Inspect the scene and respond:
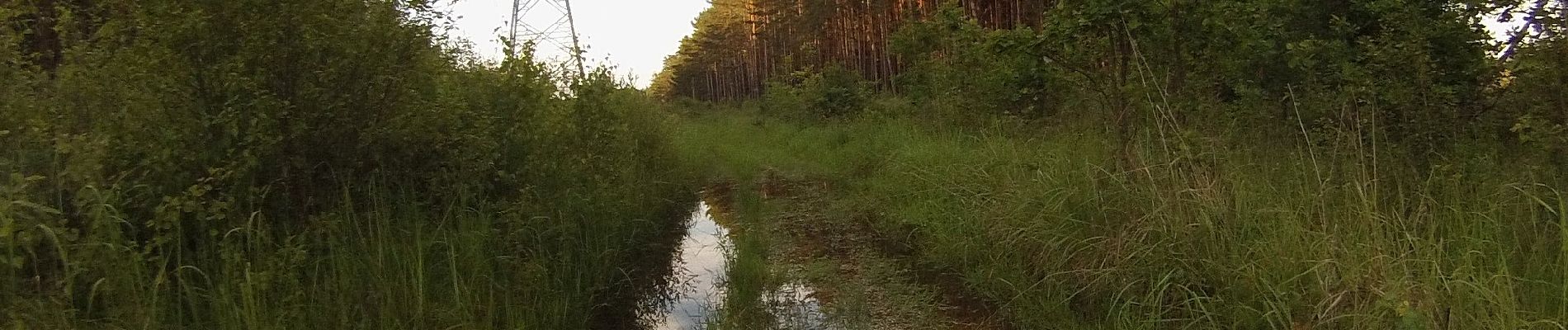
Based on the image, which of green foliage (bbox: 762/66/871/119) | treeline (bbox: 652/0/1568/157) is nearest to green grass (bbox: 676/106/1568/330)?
treeline (bbox: 652/0/1568/157)

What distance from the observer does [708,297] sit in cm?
432

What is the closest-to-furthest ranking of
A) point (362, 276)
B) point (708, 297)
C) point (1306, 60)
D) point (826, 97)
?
1. point (362, 276)
2. point (708, 297)
3. point (1306, 60)
4. point (826, 97)

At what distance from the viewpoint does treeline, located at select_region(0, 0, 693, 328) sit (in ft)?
8.18

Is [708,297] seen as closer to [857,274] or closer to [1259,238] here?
[857,274]

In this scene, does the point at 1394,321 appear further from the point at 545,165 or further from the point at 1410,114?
the point at 545,165

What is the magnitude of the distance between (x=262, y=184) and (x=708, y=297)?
2160mm

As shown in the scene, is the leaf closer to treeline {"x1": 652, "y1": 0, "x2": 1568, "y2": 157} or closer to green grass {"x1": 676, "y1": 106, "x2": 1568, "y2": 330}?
green grass {"x1": 676, "y1": 106, "x2": 1568, "y2": 330}

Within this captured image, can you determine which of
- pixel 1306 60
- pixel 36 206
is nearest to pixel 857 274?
pixel 1306 60

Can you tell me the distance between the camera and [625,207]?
5.66 m

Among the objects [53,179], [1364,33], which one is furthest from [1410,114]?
[53,179]

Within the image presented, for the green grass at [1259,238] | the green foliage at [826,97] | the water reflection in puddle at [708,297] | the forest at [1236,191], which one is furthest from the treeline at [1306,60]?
the green foliage at [826,97]

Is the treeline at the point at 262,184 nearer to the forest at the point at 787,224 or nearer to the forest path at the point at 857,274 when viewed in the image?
the forest at the point at 787,224

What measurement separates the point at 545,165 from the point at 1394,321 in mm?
4220

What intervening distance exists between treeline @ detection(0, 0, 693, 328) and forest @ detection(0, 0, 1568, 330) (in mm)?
15
